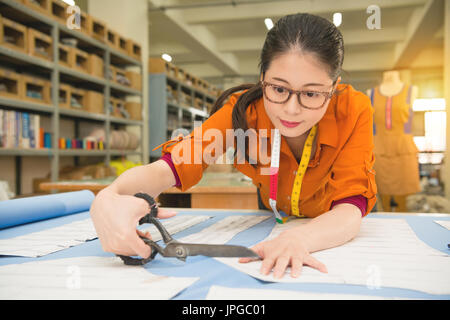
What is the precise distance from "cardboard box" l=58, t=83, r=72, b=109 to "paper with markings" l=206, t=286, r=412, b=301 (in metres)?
3.01

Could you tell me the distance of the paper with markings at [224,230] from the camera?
784 millimetres

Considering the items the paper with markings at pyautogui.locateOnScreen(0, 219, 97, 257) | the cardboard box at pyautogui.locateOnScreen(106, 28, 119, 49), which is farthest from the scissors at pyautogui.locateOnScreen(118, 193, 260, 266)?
the cardboard box at pyautogui.locateOnScreen(106, 28, 119, 49)

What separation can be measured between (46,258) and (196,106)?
581cm

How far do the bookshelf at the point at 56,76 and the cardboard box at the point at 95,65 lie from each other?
14mm

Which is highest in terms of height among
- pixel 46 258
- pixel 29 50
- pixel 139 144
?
pixel 29 50

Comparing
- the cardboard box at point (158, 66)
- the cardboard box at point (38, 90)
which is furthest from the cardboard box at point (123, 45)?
the cardboard box at point (38, 90)

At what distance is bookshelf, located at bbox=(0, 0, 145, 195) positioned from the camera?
8.32 feet

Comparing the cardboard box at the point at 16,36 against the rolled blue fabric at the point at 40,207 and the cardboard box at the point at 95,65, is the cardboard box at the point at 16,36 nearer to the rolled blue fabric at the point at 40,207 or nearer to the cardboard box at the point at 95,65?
the cardboard box at the point at 95,65

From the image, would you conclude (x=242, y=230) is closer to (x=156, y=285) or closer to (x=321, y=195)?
(x=321, y=195)

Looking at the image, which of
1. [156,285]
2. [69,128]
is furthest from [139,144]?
[156,285]

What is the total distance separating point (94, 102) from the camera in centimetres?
345

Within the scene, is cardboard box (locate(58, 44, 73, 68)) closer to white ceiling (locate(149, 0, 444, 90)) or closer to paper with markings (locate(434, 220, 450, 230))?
white ceiling (locate(149, 0, 444, 90))
